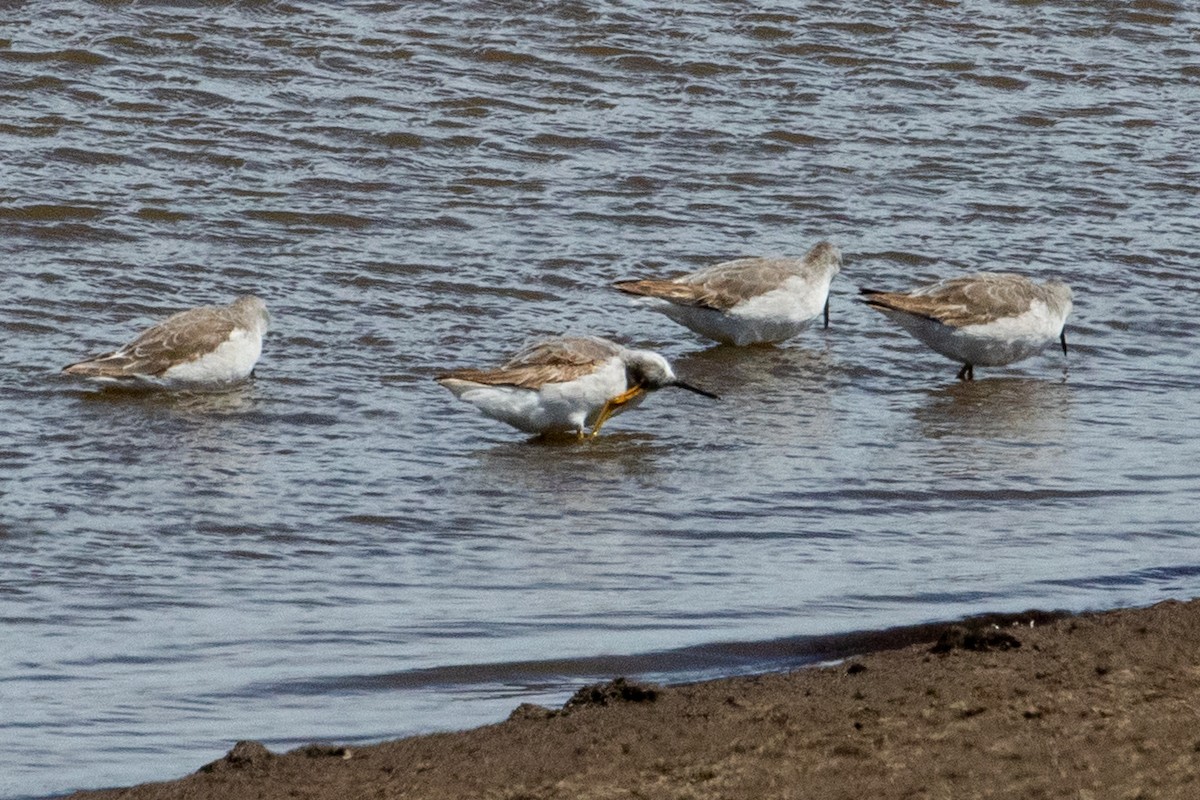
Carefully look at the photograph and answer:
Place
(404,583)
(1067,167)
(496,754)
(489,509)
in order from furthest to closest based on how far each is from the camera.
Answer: (1067,167) → (489,509) → (404,583) → (496,754)

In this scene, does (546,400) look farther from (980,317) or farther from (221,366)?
(980,317)

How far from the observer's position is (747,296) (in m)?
10.8

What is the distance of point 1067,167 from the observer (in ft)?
47.0

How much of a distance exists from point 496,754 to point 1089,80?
1291 cm

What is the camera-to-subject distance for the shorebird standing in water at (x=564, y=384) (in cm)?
893

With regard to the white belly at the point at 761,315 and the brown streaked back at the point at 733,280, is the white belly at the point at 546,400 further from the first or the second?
the white belly at the point at 761,315

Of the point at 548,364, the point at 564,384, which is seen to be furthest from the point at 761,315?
the point at 564,384

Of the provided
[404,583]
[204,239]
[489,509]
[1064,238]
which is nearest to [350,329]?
[204,239]

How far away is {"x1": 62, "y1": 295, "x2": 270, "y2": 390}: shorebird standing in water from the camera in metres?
9.16

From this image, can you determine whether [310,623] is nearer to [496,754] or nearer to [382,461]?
[496,754]

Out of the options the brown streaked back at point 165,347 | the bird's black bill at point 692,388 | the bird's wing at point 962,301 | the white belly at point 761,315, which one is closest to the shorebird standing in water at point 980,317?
the bird's wing at point 962,301

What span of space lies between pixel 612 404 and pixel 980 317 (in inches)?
87.9

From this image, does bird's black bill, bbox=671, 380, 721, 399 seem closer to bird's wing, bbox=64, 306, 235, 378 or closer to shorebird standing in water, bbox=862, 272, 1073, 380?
shorebird standing in water, bbox=862, 272, 1073, 380

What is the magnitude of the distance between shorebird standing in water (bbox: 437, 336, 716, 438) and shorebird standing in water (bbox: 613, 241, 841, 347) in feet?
4.54
